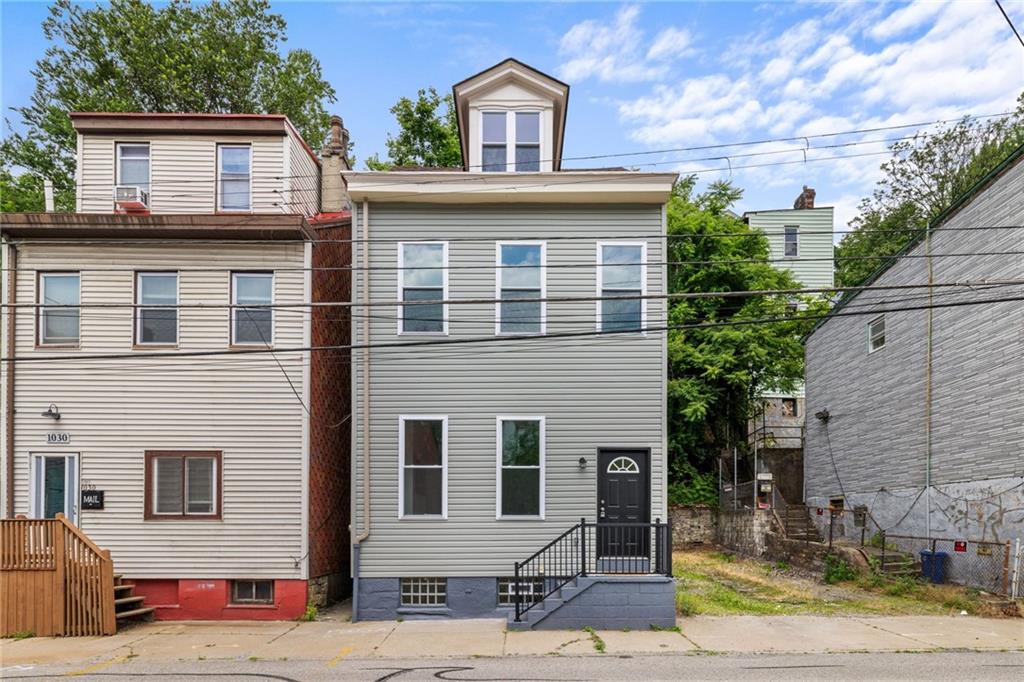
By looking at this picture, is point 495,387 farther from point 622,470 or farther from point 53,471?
point 53,471

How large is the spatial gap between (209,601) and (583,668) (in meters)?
7.05

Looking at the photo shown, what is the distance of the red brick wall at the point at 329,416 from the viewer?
42.2 feet

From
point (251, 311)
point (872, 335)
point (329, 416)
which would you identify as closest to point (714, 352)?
point (872, 335)

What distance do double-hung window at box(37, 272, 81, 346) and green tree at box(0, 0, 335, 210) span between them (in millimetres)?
13530

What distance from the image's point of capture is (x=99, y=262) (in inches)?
497

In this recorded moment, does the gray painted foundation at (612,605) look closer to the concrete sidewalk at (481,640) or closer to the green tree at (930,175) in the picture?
the concrete sidewalk at (481,640)

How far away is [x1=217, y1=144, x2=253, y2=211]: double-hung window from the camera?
13.2 meters

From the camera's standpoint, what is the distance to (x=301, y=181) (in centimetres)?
1420

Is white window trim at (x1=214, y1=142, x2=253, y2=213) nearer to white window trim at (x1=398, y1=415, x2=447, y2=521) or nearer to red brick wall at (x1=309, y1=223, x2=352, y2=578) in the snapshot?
red brick wall at (x1=309, y1=223, x2=352, y2=578)

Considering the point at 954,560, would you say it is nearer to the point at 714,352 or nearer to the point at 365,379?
the point at 714,352

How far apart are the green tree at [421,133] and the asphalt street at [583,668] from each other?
2104 centimetres

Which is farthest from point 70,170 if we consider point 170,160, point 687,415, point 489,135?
point 687,415

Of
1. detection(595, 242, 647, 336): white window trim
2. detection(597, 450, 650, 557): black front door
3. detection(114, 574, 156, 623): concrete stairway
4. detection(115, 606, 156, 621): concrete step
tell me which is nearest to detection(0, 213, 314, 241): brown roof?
detection(595, 242, 647, 336): white window trim

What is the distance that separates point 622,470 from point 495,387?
270 centimetres
